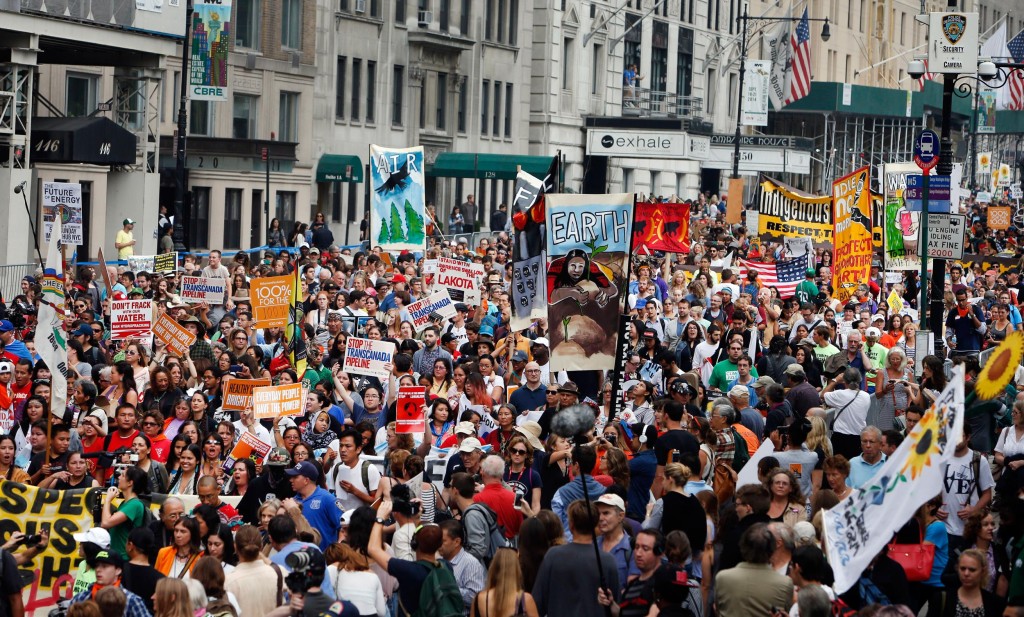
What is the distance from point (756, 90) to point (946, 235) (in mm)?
37461

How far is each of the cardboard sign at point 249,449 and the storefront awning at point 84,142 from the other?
19642mm

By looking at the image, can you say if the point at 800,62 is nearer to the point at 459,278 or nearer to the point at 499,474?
the point at 459,278

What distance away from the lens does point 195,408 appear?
13930 mm

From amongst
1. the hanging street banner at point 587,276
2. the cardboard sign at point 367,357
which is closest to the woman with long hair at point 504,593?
the hanging street banner at point 587,276

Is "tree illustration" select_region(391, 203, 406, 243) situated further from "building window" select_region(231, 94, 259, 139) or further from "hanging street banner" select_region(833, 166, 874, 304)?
"building window" select_region(231, 94, 259, 139)

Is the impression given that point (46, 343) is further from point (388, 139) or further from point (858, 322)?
A: point (388, 139)

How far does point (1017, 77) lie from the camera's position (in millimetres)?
53438

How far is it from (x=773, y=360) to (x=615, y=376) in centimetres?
329

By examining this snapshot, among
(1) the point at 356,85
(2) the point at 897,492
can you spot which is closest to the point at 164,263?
(2) the point at 897,492

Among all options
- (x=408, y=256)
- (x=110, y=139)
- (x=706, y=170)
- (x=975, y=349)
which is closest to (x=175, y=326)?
(x=975, y=349)

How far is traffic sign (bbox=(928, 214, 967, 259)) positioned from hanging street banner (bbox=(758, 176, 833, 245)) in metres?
7.18

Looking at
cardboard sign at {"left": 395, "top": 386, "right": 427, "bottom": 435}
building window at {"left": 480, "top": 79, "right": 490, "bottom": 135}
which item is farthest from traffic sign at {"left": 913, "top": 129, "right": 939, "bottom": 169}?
building window at {"left": 480, "top": 79, "right": 490, "bottom": 135}

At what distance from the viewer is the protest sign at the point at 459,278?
21188mm

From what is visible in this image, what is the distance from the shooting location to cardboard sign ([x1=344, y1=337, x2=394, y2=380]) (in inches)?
625
